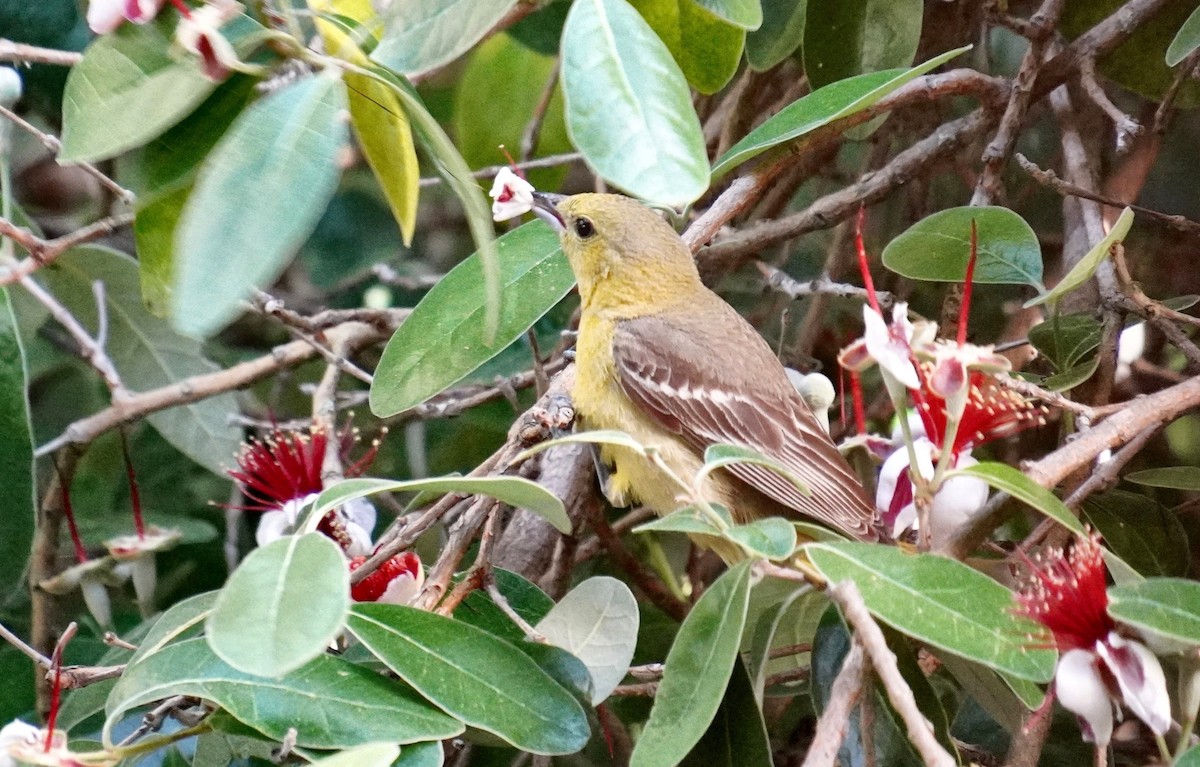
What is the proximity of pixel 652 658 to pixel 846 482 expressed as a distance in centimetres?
42

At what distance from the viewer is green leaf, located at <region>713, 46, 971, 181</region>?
4.45ft

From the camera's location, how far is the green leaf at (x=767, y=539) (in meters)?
1.01

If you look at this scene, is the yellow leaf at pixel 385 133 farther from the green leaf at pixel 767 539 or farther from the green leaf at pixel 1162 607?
the green leaf at pixel 1162 607

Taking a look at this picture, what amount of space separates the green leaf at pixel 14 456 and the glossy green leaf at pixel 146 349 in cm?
47

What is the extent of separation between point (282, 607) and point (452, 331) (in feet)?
2.06

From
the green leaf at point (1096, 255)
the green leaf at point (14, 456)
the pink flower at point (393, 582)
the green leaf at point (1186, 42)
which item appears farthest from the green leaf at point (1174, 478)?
the green leaf at point (14, 456)

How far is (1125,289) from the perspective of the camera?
1531mm

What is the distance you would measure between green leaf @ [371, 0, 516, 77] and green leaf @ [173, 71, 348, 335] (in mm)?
68

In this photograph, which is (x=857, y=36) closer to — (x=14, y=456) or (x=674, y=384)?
(x=674, y=384)

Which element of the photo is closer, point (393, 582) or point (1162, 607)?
point (1162, 607)

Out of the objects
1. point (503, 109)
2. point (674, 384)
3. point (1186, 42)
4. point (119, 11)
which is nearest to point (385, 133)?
point (119, 11)

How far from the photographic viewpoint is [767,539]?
1.03m

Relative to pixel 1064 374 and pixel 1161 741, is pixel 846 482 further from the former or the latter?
pixel 1161 741

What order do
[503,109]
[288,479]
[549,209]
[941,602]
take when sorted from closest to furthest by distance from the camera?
1. [941,602]
2. [288,479]
3. [549,209]
4. [503,109]
